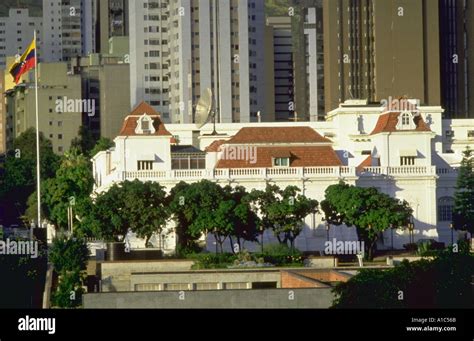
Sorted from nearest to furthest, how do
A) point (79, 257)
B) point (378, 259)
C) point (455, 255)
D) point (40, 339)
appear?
point (40, 339)
point (455, 255)
point (79, 257)
point (378, 259)

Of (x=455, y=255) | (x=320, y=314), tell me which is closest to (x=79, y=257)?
(x=455, y=255)

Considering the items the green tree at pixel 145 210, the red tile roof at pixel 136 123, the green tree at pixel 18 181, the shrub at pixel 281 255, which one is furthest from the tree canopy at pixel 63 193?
the shrub at pixel 281 255

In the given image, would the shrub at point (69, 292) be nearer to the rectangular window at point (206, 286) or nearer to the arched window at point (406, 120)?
the rectangular window at point (206, 286)

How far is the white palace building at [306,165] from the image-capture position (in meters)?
137

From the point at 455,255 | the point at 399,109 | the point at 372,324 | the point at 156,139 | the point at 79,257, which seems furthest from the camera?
the point at 399,109

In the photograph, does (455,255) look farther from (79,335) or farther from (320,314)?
(79,335)

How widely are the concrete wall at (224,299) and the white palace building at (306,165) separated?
4301cm

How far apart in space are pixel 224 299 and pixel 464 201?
56821mm

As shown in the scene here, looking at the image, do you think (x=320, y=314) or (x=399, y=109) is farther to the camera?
(x=399, y=109)

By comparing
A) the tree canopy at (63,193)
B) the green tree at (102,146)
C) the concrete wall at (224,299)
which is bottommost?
the concrete wall at (224,299)

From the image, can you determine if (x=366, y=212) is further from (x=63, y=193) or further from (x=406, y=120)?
(x=63, y=193)

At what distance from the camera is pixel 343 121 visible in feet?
582

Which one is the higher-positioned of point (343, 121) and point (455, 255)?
point (343, 121)

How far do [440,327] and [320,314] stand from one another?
388 cm
